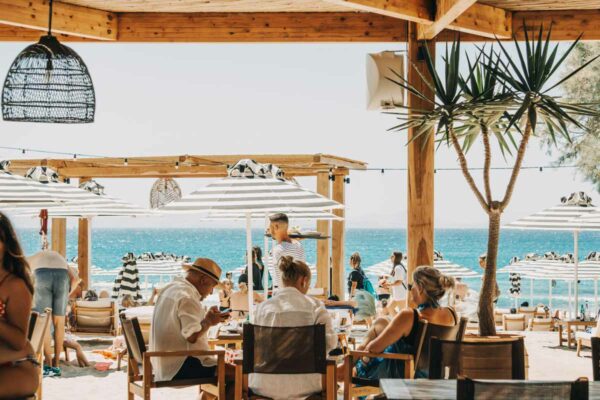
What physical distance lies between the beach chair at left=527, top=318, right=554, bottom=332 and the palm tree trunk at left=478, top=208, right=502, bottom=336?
7.26m

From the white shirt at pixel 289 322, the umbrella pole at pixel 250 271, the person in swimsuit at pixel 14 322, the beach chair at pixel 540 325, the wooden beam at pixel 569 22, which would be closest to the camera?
the person in swimsuit at pixel 14 322

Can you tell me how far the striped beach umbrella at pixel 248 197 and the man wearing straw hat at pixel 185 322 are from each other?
2.58 ft

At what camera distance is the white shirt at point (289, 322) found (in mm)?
4789

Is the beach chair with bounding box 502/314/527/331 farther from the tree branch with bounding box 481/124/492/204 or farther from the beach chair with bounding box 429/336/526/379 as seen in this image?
the beach chair with bounding box 429/336/526/379

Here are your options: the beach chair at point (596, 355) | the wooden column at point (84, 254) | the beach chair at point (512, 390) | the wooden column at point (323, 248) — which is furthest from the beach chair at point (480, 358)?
the wooden column at point (84, 254)

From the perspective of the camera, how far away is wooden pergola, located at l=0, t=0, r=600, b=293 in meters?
7.39

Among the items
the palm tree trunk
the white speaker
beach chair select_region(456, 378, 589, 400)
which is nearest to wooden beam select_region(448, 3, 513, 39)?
the white speaker

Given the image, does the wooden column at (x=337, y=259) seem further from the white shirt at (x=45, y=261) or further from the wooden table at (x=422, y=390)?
the wooden table at (x=422, y=390)

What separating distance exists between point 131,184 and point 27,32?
246 feet

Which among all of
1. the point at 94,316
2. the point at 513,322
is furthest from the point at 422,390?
the point at 513,322

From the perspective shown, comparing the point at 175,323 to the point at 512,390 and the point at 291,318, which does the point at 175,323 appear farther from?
the point at 512,390

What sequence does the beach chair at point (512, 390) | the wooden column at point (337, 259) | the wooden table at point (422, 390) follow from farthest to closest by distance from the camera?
the wooden column at point (337, 259) < the wooden table at point (422, 390) < the beach chair at point (512, 390)

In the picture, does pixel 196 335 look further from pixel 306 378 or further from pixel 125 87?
pixel 125 87

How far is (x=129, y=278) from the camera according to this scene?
1231 cm
